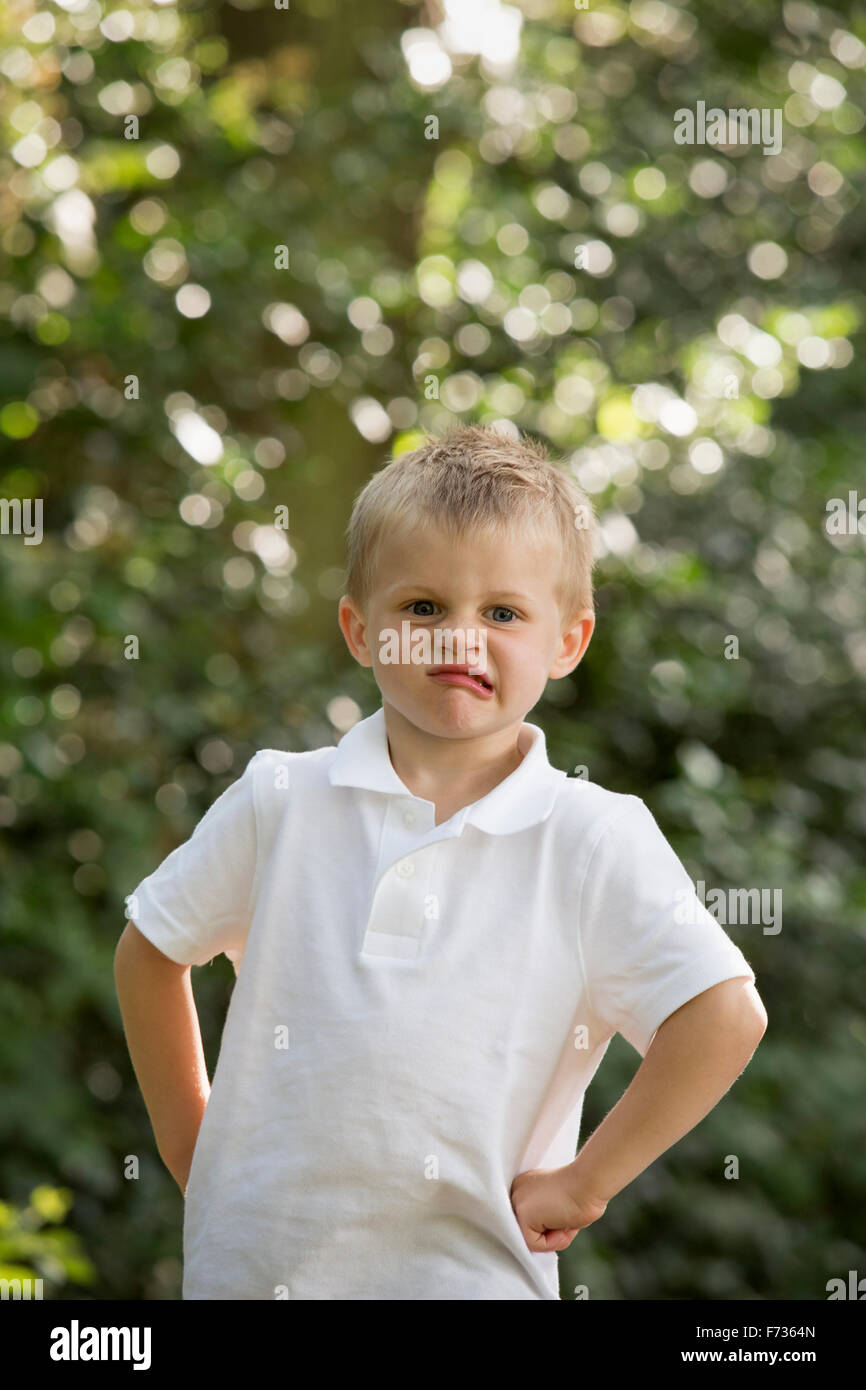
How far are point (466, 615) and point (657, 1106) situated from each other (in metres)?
0.40

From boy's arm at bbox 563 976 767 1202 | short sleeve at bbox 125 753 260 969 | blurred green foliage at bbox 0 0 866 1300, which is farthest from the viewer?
blurred green foliage at bbox 0 0 866 1300

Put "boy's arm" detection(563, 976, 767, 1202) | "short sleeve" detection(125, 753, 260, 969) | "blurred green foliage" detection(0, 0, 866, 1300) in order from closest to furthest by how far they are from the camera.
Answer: "boy's arm" detection(563, 976, 767, 1202) → "short sleeve" detection(125, 753, 260, 969) → "blurred green foliage" detection(0, 0, 866, 1300)

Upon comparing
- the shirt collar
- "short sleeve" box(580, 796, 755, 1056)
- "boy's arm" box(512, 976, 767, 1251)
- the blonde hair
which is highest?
the blonde hair

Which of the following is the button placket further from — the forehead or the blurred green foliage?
the blurred green foliage

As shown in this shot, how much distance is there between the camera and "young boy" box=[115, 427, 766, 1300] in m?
1.17

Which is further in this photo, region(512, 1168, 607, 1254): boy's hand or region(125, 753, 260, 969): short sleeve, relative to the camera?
region(125, 753, 260, 969): short sleeve

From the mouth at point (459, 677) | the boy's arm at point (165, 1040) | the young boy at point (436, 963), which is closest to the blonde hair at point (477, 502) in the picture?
the young boy at point (436, 963)

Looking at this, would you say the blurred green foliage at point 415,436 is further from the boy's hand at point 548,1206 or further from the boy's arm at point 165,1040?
the boy's hand at point 548,1206

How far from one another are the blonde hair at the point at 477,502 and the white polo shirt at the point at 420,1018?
18 cm

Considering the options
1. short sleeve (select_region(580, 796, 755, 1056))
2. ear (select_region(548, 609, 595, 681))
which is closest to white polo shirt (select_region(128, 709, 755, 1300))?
short sleeve (select_region(580, 796, 755, 1056))

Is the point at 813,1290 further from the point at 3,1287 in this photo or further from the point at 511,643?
the point at 511,643

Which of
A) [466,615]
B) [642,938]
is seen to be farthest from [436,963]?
[466,615]

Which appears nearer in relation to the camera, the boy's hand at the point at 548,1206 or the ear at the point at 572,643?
the boy's hand at the point at 548,1206

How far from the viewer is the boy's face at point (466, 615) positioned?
123cm
